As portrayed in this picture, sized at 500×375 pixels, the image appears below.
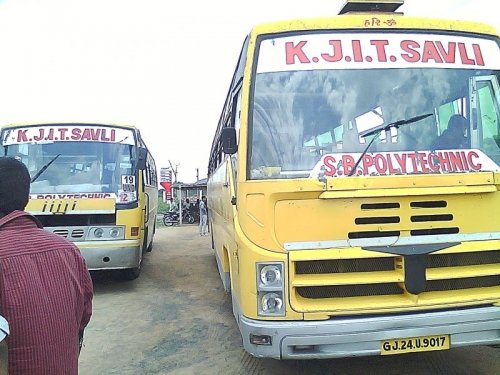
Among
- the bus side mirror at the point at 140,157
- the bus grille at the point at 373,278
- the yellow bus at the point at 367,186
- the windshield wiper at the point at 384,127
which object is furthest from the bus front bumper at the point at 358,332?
the bus side mirror at the point at 140,157

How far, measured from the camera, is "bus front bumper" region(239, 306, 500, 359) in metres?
3.21

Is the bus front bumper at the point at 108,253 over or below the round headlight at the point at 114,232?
below

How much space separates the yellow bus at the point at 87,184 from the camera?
7.45m

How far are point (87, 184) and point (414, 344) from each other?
19.5 ft

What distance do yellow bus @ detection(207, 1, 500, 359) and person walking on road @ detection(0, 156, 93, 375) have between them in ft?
5.03

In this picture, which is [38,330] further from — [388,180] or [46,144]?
[46,144]

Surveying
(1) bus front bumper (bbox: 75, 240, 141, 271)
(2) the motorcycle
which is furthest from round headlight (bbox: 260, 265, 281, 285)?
(2) the motorcycle

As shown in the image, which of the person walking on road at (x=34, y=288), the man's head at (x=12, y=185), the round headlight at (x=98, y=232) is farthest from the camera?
the round headlight at (x=98, y=232)

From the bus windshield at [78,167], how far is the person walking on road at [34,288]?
569 centimetres

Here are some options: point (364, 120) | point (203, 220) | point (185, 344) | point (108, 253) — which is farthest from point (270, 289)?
point (203, 220)

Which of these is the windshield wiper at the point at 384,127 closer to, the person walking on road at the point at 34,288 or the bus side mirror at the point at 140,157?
the person walking on road at the point at 34,288

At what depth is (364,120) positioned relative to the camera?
3.70m

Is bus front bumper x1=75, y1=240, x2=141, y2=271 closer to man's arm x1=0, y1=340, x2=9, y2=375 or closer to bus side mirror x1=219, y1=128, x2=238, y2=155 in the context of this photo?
bus side mirror x1=219, y1=128, x2=238, y2=155

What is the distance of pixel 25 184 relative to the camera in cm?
213
